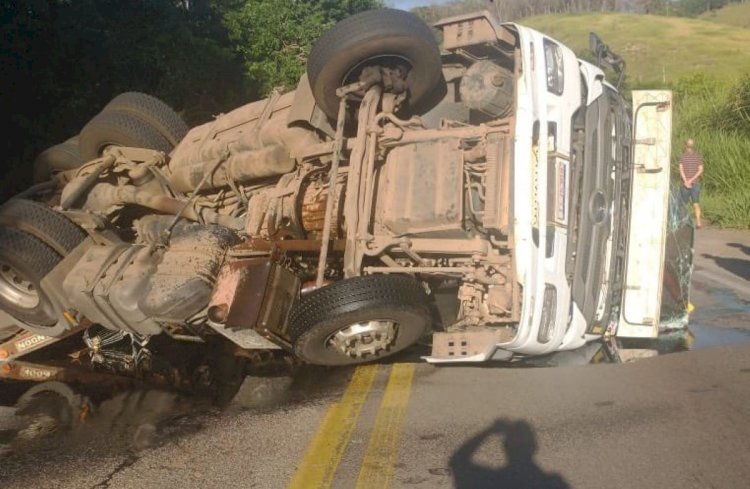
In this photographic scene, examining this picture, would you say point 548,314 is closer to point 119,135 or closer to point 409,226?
point 409,226

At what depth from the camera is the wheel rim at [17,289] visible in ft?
18.1

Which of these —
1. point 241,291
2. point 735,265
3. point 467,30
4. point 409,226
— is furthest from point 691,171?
point 241,291

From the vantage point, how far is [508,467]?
3594 mm

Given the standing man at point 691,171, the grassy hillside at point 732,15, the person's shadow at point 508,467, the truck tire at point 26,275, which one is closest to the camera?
the person's shadow at point 508,467

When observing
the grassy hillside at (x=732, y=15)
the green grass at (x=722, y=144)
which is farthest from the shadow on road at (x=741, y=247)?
the grassy hillside at (x=732, y=15)

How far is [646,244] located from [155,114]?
180 inches

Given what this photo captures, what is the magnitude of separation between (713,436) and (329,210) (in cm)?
246

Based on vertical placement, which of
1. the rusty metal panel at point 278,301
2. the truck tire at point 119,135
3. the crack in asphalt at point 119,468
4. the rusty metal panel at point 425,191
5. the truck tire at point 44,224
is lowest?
the crack in asphalt at point 119,468

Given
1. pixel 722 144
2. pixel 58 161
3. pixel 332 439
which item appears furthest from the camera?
pixel 722 144

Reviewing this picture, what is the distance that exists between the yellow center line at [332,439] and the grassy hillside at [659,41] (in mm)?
42802

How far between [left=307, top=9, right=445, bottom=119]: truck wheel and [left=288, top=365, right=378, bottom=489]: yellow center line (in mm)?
1985

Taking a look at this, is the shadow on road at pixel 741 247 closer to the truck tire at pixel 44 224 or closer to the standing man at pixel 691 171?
the standing man at pixel 691 171

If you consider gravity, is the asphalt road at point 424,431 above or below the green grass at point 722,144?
below

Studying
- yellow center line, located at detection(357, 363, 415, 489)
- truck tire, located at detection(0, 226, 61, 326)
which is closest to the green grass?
yellow center line, located at detection(357, 363, 415, 489)
